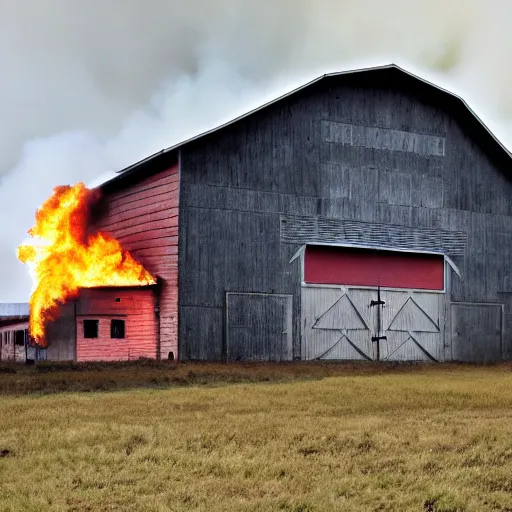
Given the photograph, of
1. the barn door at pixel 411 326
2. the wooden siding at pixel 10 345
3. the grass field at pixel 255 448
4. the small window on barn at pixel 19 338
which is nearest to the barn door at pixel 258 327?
the barn door at pixel 411 326

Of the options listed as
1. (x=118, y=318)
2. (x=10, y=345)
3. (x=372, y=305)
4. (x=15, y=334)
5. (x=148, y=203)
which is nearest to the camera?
(x=118, y=318)

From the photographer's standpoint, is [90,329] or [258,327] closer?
[258,327]

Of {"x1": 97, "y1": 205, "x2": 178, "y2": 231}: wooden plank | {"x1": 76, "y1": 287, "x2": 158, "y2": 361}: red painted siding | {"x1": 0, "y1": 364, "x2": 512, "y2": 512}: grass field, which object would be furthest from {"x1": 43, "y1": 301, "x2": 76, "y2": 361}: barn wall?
{"x1": 0, "y1": 364, "x2": 512, "y2": 512}: grass field

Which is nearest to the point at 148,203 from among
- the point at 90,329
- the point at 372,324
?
the point at 90,329

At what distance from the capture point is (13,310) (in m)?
33.2

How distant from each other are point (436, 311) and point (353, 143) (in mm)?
6910

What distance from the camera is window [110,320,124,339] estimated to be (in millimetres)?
27250

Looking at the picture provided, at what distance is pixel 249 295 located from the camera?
87.0ft

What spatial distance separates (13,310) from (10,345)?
188cm

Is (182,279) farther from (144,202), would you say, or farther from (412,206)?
(412,206)

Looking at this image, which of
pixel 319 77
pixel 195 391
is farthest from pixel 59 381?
pixel 319 77

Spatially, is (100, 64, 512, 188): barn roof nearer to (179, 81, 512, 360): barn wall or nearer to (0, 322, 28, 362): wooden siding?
(179, 81, 512, 360): barn wall

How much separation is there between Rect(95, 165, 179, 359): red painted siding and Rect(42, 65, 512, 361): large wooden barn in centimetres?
7

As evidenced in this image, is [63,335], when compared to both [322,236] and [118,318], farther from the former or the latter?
[322,236]
